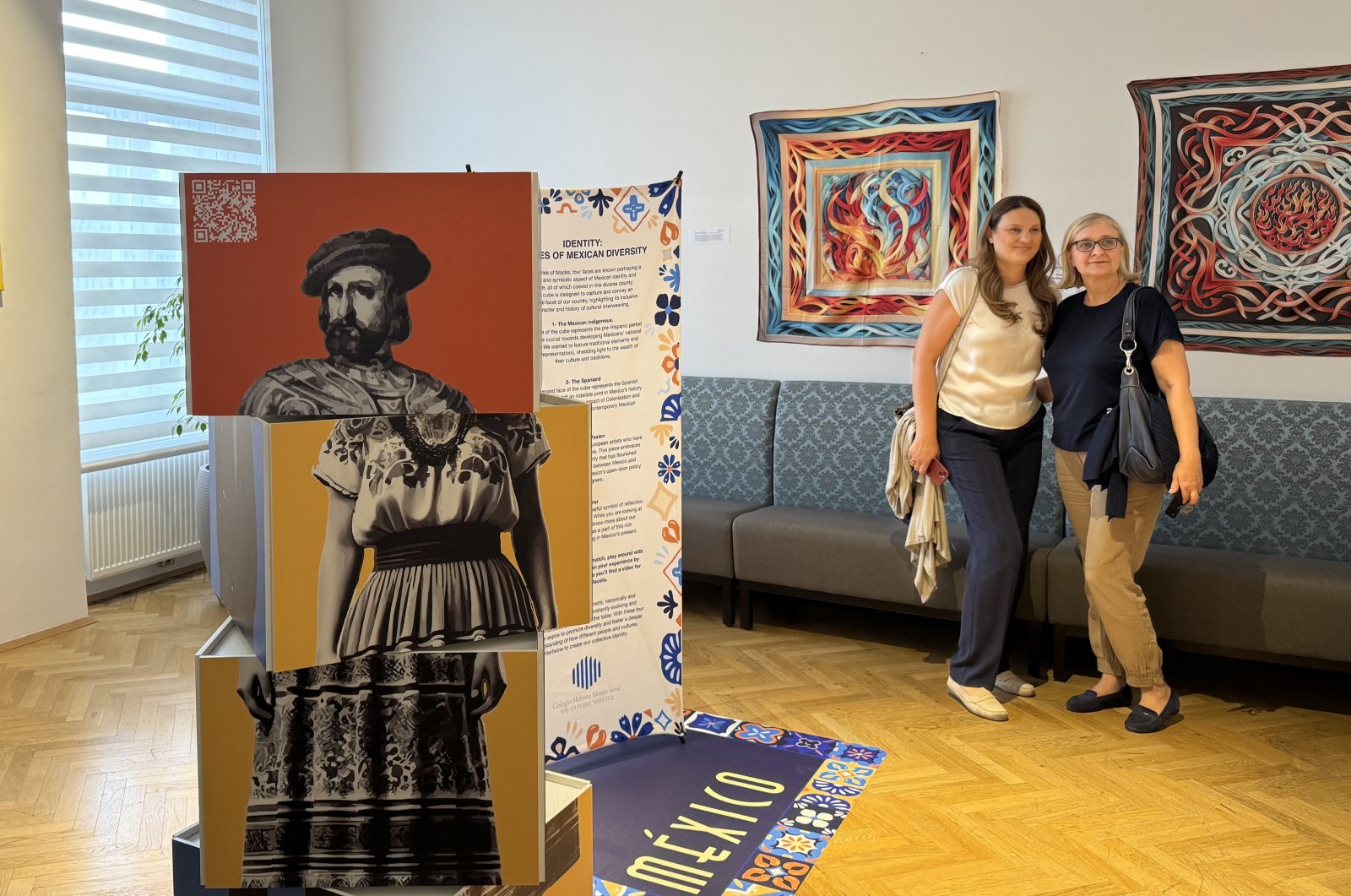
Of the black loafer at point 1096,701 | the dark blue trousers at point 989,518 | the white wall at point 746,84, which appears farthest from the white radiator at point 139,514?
the black loafer at point 1096,701

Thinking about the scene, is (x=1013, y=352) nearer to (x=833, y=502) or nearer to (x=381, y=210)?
(x=833, y=502)

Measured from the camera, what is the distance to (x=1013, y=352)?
3.78m

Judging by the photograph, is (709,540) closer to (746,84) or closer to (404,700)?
(746,84)

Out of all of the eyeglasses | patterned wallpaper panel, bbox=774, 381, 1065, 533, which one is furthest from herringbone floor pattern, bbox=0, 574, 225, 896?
the eyeglasses

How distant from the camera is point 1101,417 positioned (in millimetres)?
3609

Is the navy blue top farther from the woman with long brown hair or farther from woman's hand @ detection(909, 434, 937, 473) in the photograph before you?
woman's hand @ detection(909, 434, 937, 473)

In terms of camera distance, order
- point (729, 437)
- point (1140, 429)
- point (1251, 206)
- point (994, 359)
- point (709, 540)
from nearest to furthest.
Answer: point (1140, 429)
point (994, 359)
point (1251, 206)
point (709, 540)
point (729, 437)

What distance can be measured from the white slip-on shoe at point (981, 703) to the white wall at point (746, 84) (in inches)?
63.0

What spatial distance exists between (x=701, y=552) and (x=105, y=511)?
2749 mm

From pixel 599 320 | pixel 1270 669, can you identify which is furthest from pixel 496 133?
pixel 1270 669

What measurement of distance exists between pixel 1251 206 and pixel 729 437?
7.62ft

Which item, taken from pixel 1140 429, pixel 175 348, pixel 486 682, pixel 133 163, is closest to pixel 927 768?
pixel 1140 429

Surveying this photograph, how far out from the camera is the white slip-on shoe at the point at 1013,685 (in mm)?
4008

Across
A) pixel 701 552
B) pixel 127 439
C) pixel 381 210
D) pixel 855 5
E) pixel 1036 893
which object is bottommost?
pixel 1036 893
